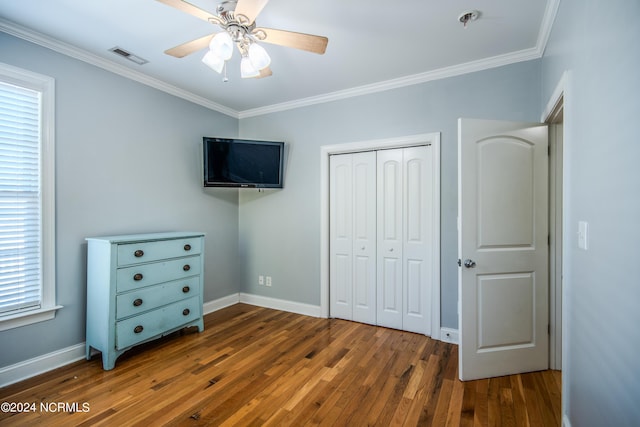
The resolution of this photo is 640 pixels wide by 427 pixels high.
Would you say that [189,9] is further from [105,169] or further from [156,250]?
[156,250]

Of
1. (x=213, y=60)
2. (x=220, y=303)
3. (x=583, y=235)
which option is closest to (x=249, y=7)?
(x=213, y=60)

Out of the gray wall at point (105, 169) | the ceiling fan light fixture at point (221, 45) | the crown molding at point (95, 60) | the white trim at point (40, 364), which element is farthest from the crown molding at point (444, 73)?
the white trim at point (40, 364)

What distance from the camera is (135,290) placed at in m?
2.56

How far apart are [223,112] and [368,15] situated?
2483 millimetres

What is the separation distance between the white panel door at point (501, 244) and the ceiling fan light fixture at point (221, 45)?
5.55 ft

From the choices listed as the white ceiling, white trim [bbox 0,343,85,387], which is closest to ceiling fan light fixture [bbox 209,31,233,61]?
the white ceiling

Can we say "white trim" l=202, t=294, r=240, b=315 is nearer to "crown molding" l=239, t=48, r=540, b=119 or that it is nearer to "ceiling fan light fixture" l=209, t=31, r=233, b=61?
"crown molding" l=239, t=48, r=540, b=119

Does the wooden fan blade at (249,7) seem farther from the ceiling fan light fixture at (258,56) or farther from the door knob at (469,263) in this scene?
the door knob at (469,263)

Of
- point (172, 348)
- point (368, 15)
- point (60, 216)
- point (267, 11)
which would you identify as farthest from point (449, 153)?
point (60, 216)

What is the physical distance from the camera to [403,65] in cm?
281

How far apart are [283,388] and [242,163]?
2442 millimetres

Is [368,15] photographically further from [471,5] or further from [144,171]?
[144,171]

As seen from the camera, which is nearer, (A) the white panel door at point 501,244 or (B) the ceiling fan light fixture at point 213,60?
(B) the ceiling fan light fixture at point 213,60

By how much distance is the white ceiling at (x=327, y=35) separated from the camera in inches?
78.8
